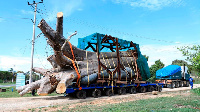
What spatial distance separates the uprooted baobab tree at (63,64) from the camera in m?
12.7

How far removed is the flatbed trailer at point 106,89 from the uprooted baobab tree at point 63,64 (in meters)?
0.78

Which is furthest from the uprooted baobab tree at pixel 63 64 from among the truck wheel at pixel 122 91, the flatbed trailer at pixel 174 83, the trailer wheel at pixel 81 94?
the flatbed trailer at pixel 174 83

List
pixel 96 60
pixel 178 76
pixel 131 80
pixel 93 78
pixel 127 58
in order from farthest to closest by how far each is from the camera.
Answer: pixel 178 76
pixel 127 58
pixel 131 80
pixel 96 60
pixel 93 78

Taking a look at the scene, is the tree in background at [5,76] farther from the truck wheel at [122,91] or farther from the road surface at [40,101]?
the truck wheel at [122,91]

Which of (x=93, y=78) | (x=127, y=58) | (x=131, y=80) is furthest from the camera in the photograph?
(x=127, y=58)

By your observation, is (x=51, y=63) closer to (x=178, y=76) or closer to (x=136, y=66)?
(x=136, y=66)

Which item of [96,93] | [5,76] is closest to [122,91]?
[96,93]

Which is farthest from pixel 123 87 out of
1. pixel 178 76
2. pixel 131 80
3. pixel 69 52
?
pixel 178 76

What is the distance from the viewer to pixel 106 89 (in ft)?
55.3

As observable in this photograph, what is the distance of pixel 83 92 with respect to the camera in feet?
49.1

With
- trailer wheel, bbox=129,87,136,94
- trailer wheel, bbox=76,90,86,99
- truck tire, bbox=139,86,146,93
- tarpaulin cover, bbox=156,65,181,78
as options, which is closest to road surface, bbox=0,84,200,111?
trailer wheel, bbox=76,90,86,99

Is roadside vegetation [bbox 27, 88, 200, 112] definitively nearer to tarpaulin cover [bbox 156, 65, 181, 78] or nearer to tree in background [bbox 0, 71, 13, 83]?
tarpaulin cover [bbox 156, 65, 181, 78]

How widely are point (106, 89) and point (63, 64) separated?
4.75 meters

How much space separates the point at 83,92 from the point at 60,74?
250cm
